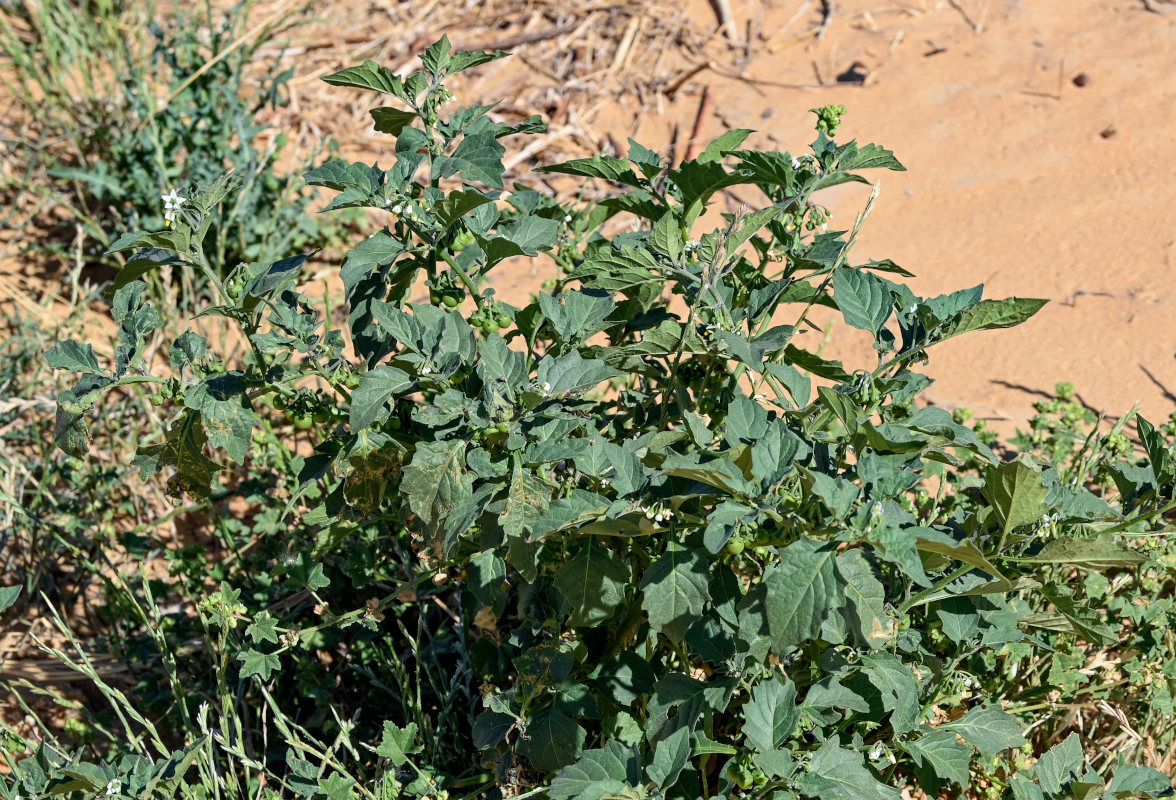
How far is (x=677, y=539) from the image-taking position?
5.90 ft

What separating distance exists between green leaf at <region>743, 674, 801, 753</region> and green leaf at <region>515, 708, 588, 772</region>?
1.29 ft


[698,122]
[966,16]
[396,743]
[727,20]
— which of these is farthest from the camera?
[727,20]

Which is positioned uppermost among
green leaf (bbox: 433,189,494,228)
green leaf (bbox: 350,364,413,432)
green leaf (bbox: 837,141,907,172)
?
green leaf (bbox: 433,189,494,228)

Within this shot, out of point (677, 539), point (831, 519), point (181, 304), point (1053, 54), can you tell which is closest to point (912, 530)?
point (831, 519)

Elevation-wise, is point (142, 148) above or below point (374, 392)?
below

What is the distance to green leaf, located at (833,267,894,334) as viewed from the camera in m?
1.81

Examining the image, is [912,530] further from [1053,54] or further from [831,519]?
[1053,54]

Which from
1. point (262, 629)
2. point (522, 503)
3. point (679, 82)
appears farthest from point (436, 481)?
point (679, 82)

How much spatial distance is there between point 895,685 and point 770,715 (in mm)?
244

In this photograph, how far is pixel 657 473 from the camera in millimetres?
1629

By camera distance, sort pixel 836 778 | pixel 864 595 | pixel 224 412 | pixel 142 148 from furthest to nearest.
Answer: pixel 142 148 < pixel 224 412 < pixel 836 778 < pixel 864 595

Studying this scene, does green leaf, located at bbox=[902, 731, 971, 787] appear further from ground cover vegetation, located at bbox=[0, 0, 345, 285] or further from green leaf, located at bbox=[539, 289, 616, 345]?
ground cover vegetation, located at bbox=[0, 0, 345, 285]

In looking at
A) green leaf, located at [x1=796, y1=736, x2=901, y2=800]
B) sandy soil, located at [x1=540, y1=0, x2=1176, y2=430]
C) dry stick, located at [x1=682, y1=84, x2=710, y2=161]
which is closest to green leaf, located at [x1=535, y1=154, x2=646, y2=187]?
green leaf, located at [x1=796, y1=736, x2=901, y2=800]

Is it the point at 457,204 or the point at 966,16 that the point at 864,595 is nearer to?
the point at 457,204
